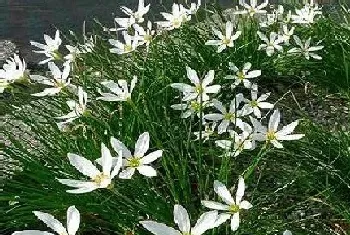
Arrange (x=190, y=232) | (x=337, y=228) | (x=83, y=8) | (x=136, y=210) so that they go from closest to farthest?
1. (x=190, y=232)
2. (x=136, y=210)
3. (x=337, y=228)
4. (x=83, y=8)

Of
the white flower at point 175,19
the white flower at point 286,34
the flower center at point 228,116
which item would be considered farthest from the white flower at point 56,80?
the white flower at point 286,34

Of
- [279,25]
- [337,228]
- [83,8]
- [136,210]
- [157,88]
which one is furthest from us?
[83,8]

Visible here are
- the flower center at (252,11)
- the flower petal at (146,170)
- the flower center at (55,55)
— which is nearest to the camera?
the flower petal at (146,170)

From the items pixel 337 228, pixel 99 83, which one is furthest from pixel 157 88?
pixel 337 228

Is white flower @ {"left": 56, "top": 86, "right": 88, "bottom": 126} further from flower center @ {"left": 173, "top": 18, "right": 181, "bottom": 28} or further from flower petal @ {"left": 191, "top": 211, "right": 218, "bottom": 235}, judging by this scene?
flower center @ {"left": 173, "top": 18, "right": 181, "bottom": 28}

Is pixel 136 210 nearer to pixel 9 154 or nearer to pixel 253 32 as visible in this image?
pixel 9 154

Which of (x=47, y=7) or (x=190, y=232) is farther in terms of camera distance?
(x=47, y=7)

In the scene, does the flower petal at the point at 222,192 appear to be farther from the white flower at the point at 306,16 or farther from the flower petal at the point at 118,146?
the white flower at the point at 306,16

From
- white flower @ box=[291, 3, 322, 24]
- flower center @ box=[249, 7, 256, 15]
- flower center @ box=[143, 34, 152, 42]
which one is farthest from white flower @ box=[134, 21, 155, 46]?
white flower @ box=[291, 3, 322, 24]
